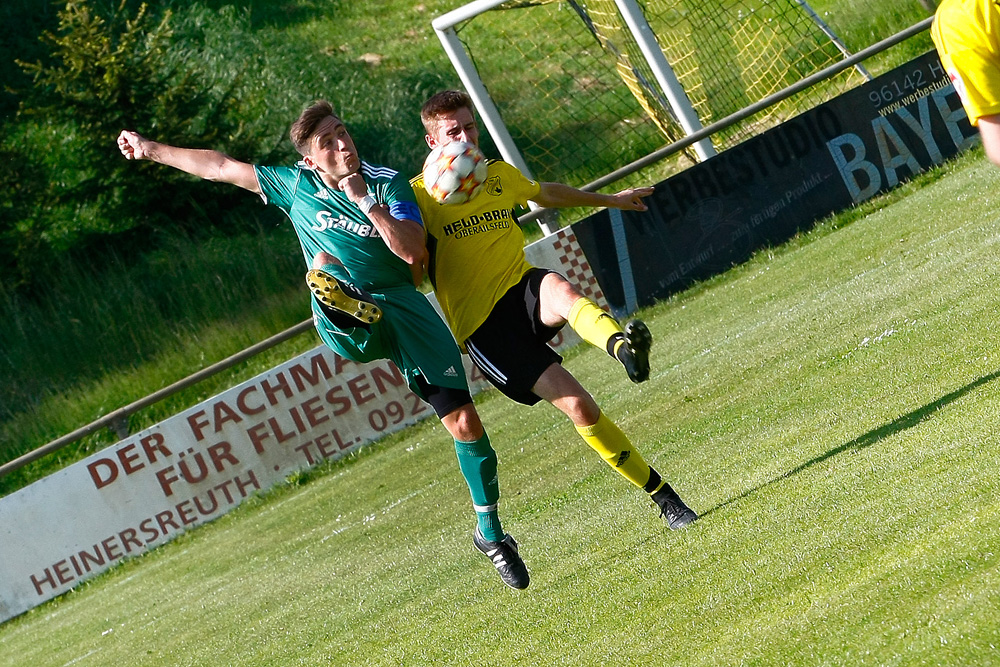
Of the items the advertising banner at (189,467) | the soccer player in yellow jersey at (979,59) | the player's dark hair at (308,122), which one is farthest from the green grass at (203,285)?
the soccer player in yellow jersey at (979,59)

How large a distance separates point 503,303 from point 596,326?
59 centimetres

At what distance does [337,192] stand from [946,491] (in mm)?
3044

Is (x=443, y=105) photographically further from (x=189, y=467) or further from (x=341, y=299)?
(x=189, y=467)

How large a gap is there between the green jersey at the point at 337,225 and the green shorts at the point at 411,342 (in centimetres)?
11

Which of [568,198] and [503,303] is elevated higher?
[568,198]

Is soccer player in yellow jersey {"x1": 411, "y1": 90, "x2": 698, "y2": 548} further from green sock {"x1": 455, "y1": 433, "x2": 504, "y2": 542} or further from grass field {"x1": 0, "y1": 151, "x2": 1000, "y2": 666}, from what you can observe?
grass field {"x1": 0, "y1": 151, "x2": 1000, "y2": 666}

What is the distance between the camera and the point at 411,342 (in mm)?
6004

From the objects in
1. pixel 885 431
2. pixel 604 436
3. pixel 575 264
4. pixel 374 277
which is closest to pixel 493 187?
pixel 374 277

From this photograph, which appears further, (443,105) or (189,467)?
(189,467)

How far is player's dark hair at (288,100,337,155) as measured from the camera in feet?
18.9

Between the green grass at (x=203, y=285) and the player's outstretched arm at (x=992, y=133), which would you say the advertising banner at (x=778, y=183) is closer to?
the green grass at (x=203, y=285)

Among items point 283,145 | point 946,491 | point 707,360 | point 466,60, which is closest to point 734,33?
point 466,60

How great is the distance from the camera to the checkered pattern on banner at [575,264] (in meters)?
13.4

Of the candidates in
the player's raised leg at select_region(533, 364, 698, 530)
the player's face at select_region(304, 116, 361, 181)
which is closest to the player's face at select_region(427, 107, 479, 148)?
the player's face at select_region(304, 116, 361, 181)
